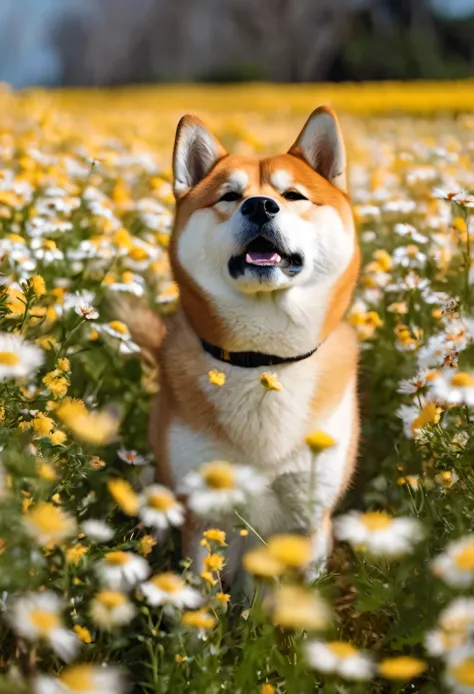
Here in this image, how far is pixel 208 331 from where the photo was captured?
2.65m

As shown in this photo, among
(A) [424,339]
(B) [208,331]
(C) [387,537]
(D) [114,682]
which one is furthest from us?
(A) [424,339]

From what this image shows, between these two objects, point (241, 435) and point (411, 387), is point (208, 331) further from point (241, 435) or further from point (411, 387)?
point (411, 387)

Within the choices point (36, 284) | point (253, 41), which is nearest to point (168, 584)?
point (36, 284)

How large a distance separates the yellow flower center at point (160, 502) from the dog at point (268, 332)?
94 centimetres

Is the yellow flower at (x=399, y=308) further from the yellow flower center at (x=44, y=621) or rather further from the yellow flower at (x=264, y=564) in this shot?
the yellow flower center at (x=44, y=621)

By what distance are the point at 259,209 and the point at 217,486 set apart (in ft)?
3.69

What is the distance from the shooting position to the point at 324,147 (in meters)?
2.75

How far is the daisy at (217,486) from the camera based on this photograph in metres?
1.50

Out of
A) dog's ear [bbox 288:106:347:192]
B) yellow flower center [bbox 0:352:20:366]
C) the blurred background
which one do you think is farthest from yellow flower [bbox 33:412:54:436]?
the blurred background

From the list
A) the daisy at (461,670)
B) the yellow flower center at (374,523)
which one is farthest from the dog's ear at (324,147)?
the daisy at (461,670)

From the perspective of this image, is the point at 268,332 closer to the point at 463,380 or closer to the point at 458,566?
the point at 463,380

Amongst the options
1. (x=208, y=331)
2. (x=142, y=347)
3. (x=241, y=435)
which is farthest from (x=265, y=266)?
(x=142, y=347)

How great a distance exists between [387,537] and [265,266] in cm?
124

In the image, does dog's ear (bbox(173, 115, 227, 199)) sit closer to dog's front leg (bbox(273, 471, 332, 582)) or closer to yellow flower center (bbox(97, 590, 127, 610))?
dog's front leg (bbox(273, 471, 332, 582))
